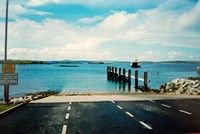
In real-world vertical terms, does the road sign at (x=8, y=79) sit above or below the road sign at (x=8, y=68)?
below

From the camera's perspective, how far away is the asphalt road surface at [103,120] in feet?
48.0

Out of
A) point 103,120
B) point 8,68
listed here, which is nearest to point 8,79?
point 8,68

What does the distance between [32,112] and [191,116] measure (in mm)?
8380

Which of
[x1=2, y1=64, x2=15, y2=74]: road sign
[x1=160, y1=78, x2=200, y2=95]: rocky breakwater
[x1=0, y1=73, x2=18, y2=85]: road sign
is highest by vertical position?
[x1=2, y1=64, x2=15, y2=74]: road sign

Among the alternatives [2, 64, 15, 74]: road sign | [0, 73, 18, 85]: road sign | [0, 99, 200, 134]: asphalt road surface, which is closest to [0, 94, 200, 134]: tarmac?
[0, 99, 200, 134]: asphalt road surface

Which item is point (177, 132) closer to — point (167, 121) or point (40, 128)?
point (167, 121)

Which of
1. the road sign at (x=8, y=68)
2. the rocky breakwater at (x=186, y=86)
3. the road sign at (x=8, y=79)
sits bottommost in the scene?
the rocky breakwater at (x=186, y=86)

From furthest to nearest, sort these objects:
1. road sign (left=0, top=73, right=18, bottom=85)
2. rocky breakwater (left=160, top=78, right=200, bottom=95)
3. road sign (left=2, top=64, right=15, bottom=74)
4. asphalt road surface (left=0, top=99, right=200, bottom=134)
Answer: rocky breakwater (left=160, top=78, right=200, bottom=95)
road sign (left=2, top=64, right=15, bottom=74)
road sign (left=0, top=73, right=18, bottom=85)
asphalt road surface (left=0, top=99, right=200, bottom=134)

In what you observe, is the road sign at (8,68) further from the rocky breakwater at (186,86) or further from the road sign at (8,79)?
the rocky breakwater at (186,86)

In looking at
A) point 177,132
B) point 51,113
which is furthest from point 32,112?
point 177,132

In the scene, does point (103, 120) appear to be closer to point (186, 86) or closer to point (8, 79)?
point (8, 79)

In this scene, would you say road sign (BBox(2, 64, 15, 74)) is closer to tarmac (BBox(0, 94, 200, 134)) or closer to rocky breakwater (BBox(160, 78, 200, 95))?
tarmac (BBox(0, 94, 200, 134))

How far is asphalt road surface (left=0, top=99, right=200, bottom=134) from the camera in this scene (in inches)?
576

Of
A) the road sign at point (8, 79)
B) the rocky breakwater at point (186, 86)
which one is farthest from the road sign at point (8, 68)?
the rocky breakwater at point (186, 86)
